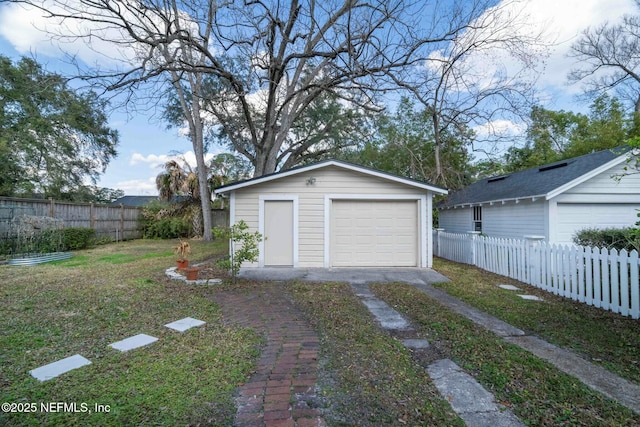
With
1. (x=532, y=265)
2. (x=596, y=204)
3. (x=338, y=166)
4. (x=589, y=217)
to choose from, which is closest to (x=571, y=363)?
(x=532, y=265)

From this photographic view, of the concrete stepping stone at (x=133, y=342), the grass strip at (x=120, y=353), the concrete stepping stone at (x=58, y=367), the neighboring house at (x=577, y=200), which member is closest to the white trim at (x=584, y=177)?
the neighboring house at (x=577, y=200)

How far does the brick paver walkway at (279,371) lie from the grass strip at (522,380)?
1.44m

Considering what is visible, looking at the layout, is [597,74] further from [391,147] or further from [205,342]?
[205,342]

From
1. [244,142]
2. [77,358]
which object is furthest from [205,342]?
[244,142]

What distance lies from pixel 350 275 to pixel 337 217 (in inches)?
67.8

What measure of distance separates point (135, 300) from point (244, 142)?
39.3ft

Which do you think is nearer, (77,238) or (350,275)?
(350,275)

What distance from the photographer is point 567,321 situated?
4.18 meters

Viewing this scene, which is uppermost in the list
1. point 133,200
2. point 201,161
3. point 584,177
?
point 201,161

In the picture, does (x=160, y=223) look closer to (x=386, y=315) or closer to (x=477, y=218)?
(x=386, y=315)

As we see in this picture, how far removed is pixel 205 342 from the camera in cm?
328

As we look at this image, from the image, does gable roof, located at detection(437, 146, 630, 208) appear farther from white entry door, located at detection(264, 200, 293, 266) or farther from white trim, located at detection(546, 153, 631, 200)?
white entry door, located at detection(264, 200, 293, 266)

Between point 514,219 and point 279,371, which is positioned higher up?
point 514,219

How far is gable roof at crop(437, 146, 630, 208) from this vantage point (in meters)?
7.86
